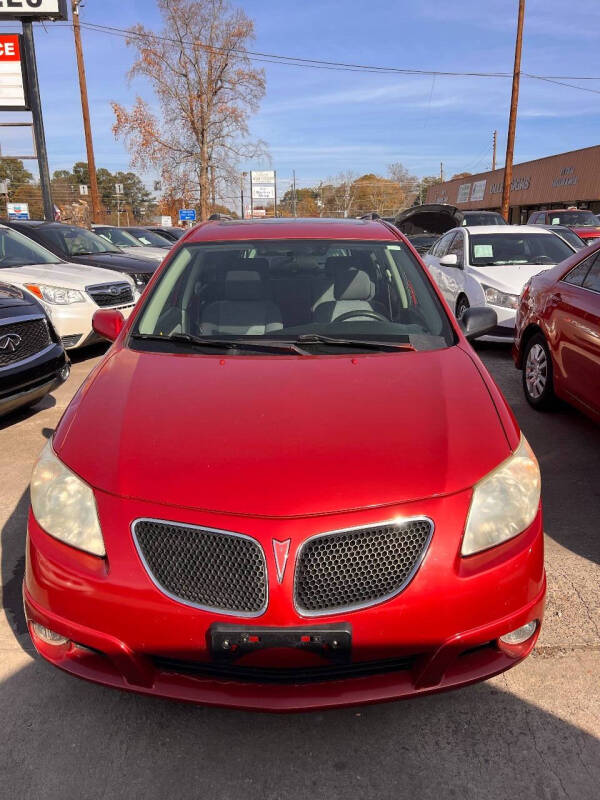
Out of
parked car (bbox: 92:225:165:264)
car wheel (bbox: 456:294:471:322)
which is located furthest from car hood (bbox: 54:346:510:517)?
parked car (bbox: 92:225:165:264)

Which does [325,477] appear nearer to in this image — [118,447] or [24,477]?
[118,447]

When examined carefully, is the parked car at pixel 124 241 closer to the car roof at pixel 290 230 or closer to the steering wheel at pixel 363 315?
the car roof at pixel 290 230

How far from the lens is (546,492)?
3.88 m

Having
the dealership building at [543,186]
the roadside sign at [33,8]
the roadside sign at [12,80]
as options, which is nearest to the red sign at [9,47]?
the roadside sign at [12,80]

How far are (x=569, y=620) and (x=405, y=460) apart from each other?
1.29 metres

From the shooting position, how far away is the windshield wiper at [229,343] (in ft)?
9.25

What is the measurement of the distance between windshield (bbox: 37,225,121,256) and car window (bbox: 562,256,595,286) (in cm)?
707

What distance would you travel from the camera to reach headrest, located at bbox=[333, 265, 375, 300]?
3.29 m

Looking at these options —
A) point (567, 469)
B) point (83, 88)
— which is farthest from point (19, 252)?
point (83, 88)

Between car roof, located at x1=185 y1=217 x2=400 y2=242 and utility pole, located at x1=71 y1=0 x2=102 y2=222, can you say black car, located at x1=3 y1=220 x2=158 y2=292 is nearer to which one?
car roof, located at x1=185 y1=217 x2=400 y2=242

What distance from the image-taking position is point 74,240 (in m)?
9.74

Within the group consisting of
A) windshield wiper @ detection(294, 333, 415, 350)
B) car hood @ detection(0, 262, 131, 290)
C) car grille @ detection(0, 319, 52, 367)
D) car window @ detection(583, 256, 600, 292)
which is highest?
car window @ detection(583, 256, 600, 292)

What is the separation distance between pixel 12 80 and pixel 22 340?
1214 centimetres

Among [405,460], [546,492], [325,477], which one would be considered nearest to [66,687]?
[325,477]
